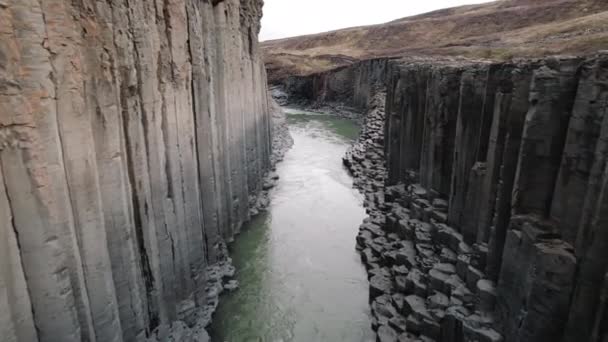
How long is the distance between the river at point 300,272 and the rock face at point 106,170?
3.45 feet

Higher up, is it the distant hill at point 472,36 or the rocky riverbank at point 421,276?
the distant hill at point 472,36

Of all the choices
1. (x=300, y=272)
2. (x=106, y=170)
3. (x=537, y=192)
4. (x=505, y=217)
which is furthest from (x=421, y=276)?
(x=106, y=170)

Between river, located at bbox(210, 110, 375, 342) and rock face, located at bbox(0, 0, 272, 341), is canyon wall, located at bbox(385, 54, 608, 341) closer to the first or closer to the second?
river, located at bbox(210, 110, 375, 342)

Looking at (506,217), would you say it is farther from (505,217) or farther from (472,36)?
(472,36)

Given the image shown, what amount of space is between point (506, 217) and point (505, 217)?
0.02m

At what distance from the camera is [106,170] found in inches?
A: 230

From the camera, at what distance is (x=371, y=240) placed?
12.4m

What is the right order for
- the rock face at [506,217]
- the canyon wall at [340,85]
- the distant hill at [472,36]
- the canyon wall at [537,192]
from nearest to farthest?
the canyon wall at [537,192], the rock face at [506,217], the distant hill at [472,36], the canyon wall at [340,85]

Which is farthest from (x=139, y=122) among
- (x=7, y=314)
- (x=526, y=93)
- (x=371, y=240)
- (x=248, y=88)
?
(x=248, y=88)

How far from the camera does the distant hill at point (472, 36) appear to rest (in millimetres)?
23922

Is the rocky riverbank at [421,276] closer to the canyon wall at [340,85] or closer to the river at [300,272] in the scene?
the river at [300,272]

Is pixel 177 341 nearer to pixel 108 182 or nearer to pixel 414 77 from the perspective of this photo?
pixel 108 182

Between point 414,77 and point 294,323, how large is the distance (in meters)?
9.48

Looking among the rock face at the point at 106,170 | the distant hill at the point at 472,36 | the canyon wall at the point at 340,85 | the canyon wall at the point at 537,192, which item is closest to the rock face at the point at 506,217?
the canyon wall at the point at 537,192
